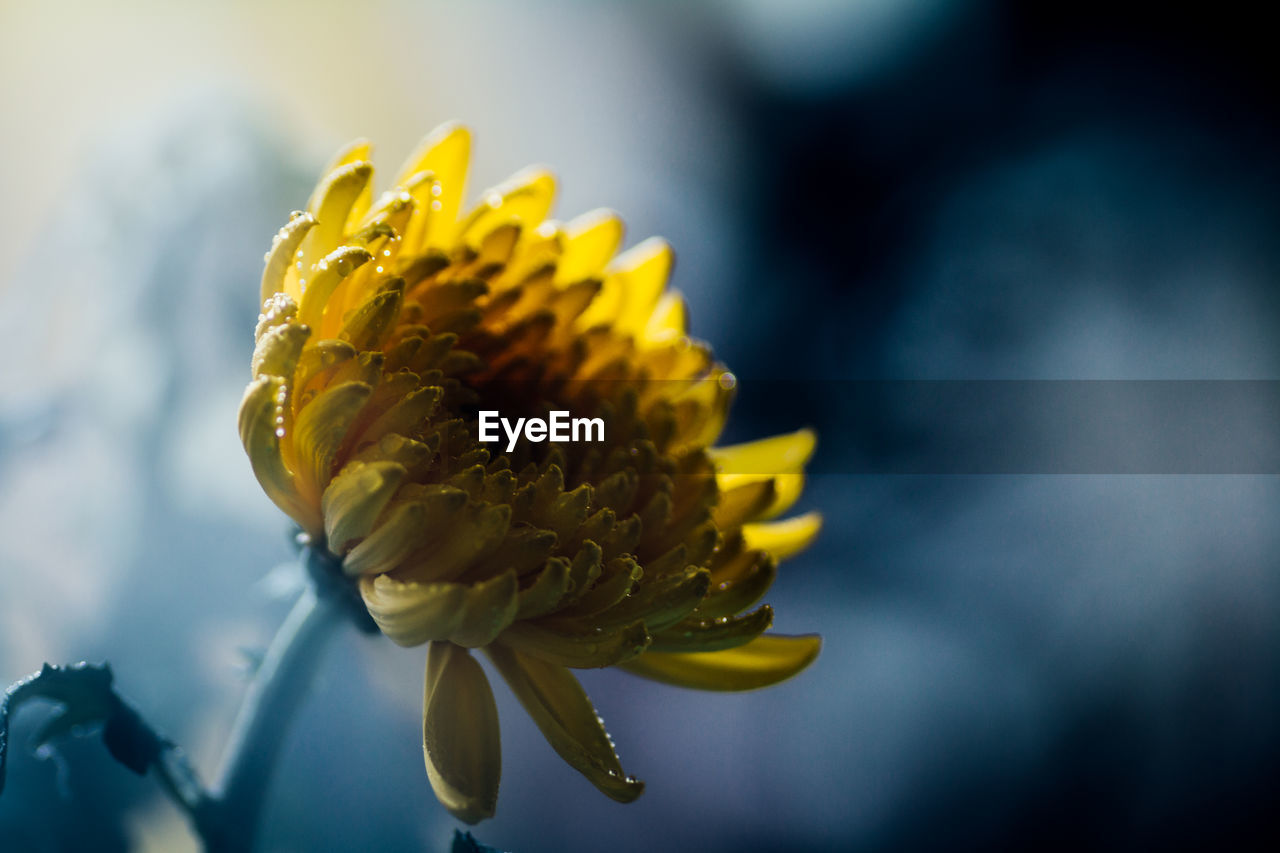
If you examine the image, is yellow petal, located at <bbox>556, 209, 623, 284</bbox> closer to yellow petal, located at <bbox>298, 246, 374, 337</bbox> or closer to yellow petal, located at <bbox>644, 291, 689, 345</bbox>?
yellow petal, located at <bbox>644, 291, 689, 345</bbox>

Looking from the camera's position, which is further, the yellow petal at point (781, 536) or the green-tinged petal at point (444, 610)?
the yellow petal at point (781, 536)

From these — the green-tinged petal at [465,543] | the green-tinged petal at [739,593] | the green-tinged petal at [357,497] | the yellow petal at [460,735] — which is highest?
the green-tinged petal at [357,497]

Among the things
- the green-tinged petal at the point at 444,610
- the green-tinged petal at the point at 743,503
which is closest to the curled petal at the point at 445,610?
the green-tinged petal at the point at 444,610

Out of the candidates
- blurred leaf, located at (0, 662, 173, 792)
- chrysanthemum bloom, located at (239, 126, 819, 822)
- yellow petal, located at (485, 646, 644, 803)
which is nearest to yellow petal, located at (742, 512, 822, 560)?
chrysanthemum bloom, located at (239, 126, 819, 822)

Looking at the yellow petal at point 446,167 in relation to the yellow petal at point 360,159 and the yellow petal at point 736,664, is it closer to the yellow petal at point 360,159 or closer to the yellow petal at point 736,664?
the yellow petal at point 360,159

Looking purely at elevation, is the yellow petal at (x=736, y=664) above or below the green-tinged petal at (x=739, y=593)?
below
